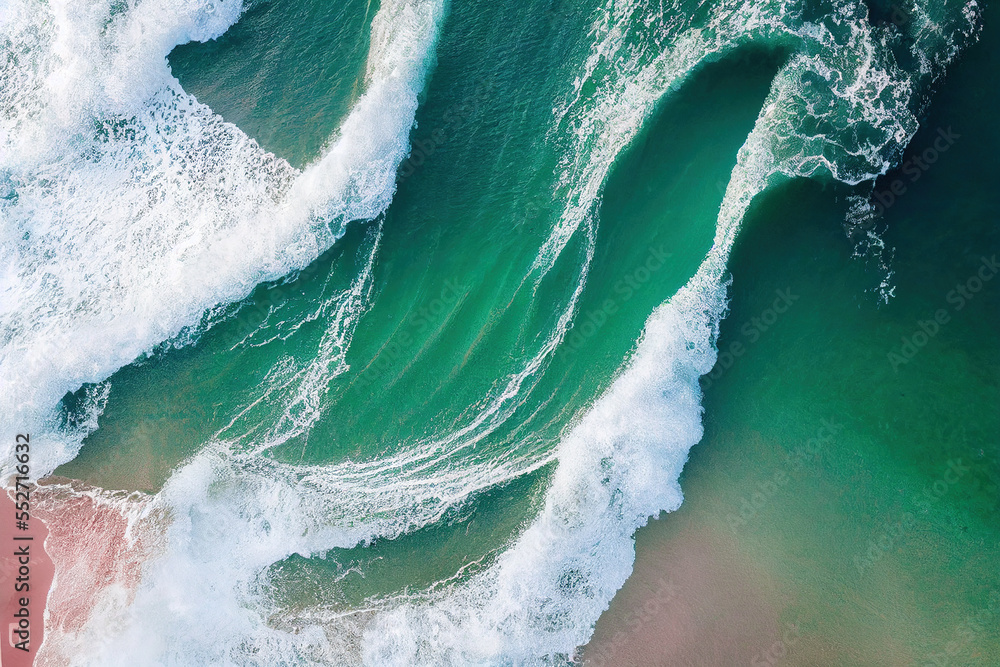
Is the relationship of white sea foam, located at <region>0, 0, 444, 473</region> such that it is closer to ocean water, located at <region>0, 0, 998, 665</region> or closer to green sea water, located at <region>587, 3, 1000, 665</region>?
ocean water, located at <region>0, 0, 998, 665</region>

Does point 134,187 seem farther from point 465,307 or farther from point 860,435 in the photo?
point 860,435

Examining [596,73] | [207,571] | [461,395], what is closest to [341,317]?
[461,395]

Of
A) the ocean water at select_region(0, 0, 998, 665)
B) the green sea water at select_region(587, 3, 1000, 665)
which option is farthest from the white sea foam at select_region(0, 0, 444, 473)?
the green sea water at select_region(587, 3, 1000, 665)

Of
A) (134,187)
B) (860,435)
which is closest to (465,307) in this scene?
(134,187)

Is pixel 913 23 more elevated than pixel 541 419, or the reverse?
pixel 913 23

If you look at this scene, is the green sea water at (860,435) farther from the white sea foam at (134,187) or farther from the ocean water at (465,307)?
the white sea foam at (134,187)

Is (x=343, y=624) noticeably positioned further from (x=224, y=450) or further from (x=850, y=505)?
(x=850, y=505)

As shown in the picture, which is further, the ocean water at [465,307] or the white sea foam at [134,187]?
the white sea foam at [134,187]

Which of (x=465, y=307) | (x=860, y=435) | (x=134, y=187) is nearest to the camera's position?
(x=860, y=435)

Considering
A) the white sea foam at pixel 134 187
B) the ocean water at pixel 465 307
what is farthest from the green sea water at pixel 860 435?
the white sea foam at pixel 134 187
